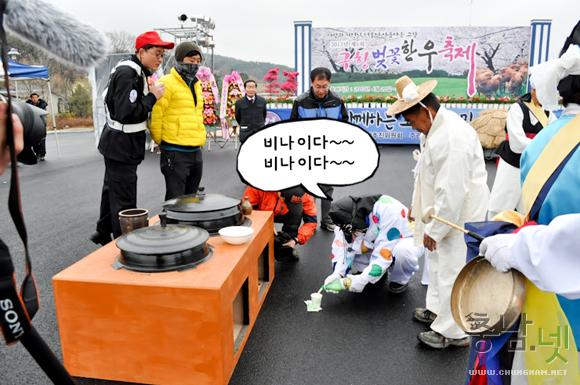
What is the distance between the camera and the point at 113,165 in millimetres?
3299

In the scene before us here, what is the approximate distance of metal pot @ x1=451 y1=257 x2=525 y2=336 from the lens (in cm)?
134

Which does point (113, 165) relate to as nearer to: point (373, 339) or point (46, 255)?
point (46, 255)

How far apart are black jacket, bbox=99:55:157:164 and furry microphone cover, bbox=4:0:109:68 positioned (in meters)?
2.11

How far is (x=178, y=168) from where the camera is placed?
3668mm

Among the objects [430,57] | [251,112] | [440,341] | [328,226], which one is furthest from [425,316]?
[430,57]

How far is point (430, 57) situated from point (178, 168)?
11.6 meters

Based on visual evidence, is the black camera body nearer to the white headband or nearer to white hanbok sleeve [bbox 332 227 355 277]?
the white headband

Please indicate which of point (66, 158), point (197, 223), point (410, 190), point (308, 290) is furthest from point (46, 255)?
point (66, 158)

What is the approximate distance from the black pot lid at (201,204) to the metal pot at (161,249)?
457mm

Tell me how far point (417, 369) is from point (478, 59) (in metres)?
12.8

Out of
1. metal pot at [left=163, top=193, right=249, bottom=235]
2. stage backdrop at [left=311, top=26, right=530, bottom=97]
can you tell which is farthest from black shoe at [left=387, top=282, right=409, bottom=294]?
stage backdrop at [left=311, top=26, right=530, bottom=97]

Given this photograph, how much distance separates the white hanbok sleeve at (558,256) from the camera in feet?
3.52

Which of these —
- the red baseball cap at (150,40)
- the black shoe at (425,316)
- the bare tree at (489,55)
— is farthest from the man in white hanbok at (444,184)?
the bare tree at (489,55)

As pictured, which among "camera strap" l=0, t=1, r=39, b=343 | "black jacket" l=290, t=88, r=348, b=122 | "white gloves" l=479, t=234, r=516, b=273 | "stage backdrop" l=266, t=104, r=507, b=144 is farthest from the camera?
"stage backdrop" l=266, t=104, r=507, b=144
